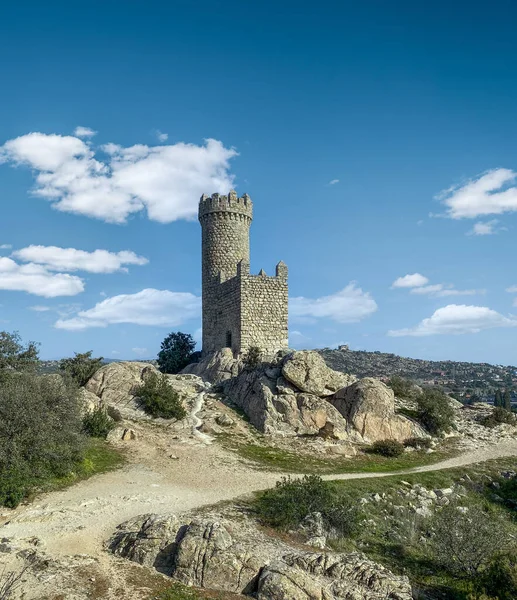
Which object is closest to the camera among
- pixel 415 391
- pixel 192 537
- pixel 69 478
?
pixel 192 537

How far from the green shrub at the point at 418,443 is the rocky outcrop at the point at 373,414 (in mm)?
299

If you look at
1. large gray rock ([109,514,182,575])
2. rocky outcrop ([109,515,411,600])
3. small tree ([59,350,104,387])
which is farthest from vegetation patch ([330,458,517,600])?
small tree ([59,350,104,387])

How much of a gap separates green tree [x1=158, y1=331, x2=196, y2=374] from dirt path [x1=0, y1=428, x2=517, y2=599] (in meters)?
18.3

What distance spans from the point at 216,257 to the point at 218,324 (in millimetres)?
5773

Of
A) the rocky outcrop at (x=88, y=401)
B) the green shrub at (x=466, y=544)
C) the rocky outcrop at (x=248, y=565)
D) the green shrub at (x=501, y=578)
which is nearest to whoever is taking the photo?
the rocky outcrop at (x=248, y=565)

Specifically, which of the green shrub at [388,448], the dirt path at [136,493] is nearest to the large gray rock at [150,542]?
the dirt path at [136,493]

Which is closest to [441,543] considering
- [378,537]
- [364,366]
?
[378,537]

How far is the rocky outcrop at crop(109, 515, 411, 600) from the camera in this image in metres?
10.8

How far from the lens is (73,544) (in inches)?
500

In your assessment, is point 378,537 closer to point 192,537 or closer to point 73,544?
point 192,537

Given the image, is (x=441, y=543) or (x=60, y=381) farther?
(x=60, y=381)

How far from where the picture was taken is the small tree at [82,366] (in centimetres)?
3131

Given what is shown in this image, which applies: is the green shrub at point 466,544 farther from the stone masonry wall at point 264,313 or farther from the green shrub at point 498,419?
the stone masonry wall at point 264,313

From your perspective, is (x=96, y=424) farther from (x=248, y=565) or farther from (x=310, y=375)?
(x=248, y=565)
